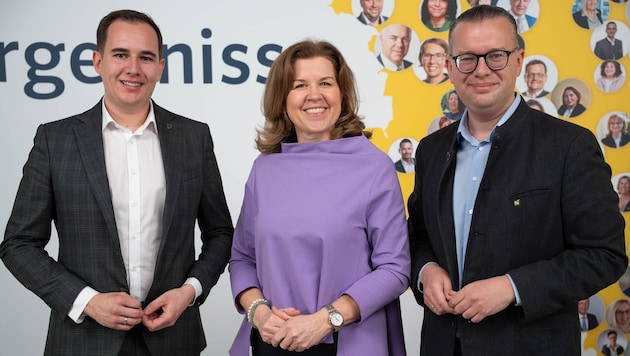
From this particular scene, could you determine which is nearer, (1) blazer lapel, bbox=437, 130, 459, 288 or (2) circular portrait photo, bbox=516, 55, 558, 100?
(1) blazer lapel, bbox=437, 130, 459, 288

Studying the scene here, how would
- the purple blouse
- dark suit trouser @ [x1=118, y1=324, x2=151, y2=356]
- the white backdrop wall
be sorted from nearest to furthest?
the purple blouse → dark suit trouser @ [x1=118, y1=324, x2=151, y2=356] → the white backdrop wall

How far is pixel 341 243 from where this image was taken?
192cm

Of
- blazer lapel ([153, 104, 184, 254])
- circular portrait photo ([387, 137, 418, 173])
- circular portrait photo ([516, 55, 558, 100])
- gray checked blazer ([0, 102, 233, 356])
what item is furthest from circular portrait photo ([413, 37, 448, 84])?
gray checked blazer ([0, 102, 233, 356])

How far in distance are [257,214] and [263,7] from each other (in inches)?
90.0

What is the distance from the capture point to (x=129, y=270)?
2.04 meters

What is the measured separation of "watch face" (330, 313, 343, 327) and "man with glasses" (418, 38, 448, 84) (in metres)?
2.50

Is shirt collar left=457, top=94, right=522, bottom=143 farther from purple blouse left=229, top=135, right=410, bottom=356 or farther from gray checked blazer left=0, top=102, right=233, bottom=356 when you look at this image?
gray checked blazer left=0, top=102, right=233, bottom=356

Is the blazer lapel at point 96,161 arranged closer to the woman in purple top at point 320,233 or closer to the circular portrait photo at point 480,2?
the woman in purple top at point 320,233

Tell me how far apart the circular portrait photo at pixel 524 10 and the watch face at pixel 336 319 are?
2867mm

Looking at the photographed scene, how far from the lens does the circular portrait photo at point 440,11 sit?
402 centimetres

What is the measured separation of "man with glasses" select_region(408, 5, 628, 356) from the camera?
181 centimetres

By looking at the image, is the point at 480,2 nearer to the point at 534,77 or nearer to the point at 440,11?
the point at 440,11

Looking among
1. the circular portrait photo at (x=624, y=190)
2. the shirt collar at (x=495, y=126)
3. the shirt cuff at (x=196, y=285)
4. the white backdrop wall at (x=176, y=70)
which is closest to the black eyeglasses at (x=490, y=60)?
the shirt collar at (x=495, y=126)

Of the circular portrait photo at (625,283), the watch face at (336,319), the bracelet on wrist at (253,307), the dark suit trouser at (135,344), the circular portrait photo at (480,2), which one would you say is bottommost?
the circular portrait photo at (625,283)
